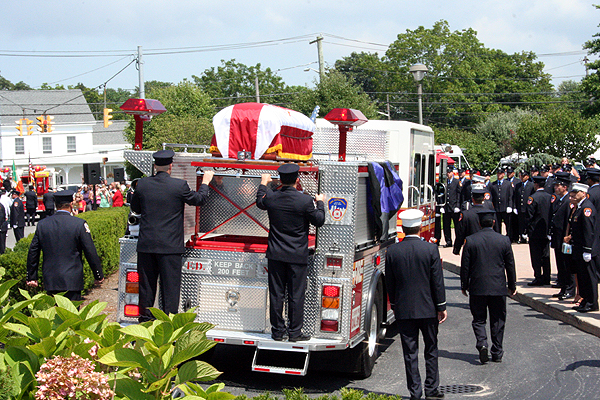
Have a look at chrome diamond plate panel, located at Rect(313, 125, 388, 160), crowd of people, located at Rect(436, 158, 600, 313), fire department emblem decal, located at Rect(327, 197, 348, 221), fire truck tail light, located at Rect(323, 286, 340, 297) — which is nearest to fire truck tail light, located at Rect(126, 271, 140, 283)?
fire truck tail light, located at Rect(323, 286, 340, 297)

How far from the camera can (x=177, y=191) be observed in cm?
688

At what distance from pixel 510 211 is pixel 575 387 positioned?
36.7ft

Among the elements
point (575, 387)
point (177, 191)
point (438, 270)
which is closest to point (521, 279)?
point (575, 387)

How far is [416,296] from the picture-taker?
20.6ft

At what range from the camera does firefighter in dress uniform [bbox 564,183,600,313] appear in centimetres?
974

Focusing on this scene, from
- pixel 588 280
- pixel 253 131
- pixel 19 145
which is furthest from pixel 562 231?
pixel 19 145

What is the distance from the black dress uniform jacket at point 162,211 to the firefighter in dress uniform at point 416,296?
87.9 inches

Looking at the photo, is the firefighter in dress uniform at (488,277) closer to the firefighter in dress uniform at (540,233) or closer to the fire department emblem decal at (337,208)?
the fire department emblem decal at (337,208)

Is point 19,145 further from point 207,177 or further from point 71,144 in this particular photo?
point 207,177

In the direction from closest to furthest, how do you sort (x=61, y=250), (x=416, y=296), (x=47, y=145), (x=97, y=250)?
1. (x=416, y=296)
2. (x=61, y=250)
3. (x=97, y=250)
4. (x=47, y=145)

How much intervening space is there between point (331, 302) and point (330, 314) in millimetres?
123

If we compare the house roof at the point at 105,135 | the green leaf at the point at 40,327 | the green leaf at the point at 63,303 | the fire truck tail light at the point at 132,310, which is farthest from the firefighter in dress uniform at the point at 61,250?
the house roof at the point at 105,135

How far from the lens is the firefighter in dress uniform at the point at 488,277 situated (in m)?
7.76

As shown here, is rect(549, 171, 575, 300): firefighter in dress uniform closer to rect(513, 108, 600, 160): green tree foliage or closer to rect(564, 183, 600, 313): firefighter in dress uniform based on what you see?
rect(564, 183, 600, 313): firefighter in dress uniform
